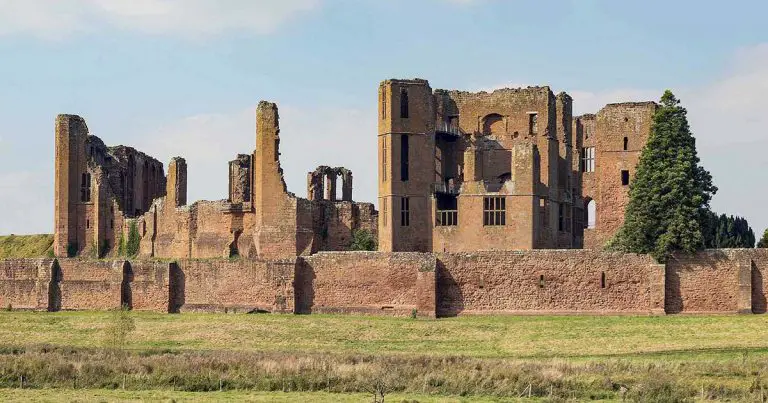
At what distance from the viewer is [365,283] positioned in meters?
68.6

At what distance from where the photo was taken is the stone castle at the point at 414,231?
6569 centimetres

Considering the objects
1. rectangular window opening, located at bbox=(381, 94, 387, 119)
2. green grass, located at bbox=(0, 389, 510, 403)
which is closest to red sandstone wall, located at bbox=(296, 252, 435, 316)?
rectangular window opening, located at bbox=(381, 94, 387, 119)

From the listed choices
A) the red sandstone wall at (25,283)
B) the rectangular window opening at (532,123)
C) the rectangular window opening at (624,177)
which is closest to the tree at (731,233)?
the rectangular window opening at (624,177)

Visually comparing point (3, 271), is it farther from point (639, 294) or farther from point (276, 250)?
point (639, 294)

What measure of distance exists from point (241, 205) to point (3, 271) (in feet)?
40.5

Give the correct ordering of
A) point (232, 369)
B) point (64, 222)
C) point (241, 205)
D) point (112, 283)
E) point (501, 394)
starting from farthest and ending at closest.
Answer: point (64, 222)
point (241, 205)
point (112, 283)
point (232, 369)
point (501, 394)

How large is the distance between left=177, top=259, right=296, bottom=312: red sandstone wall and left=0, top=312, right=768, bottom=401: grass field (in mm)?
→ 1632

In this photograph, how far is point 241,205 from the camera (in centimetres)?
7956

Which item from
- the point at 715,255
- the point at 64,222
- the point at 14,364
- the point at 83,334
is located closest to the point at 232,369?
the point at 14,364

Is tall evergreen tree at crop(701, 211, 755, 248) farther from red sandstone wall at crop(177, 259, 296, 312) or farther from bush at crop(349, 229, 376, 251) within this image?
red sandstone wall at crop(177, 259, 296, 312)

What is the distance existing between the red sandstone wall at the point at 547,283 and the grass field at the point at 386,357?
1.48 metres

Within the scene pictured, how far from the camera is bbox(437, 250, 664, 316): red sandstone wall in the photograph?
65000 mm

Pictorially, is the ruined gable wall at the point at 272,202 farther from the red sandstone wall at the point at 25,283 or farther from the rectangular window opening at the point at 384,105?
the red sandstone wall at the point at 25,283

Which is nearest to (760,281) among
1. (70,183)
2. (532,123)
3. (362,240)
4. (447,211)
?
(447,211)
